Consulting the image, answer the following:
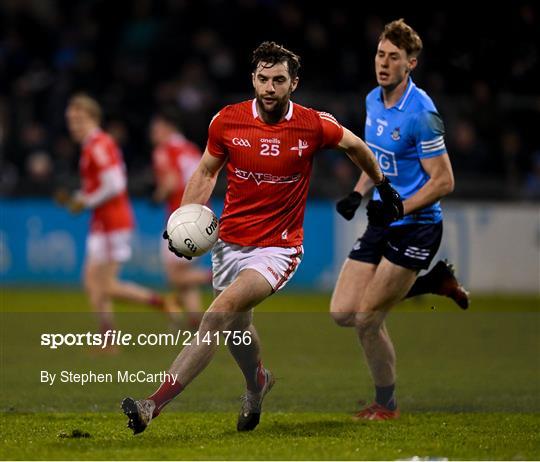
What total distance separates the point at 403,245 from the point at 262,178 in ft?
4.71

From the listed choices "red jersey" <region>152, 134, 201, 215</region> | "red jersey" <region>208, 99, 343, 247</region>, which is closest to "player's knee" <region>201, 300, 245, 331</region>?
"red jersey" <region>208, 99, 343, 247</region>

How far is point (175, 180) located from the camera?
15.0m

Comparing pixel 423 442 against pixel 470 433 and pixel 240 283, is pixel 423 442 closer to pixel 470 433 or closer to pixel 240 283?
pixel 470 433

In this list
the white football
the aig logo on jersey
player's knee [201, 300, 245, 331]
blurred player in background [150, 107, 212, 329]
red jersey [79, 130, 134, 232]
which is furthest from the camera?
blurred player in background [150, 107, 212, 329]

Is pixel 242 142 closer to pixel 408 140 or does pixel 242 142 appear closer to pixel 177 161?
pixel 408 140

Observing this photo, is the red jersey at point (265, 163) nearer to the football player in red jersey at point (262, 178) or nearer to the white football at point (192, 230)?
the football player in red jersey at point (262, 178)

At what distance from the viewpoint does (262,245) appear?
7.90 m

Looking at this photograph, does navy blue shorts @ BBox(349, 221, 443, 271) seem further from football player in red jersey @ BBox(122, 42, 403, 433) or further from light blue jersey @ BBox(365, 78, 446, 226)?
football player in red jersey @ BBox(122, 42, 403, 433)

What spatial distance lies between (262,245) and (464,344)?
616 cm

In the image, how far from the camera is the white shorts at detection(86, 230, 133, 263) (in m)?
13.4

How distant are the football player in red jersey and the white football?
0.68ft

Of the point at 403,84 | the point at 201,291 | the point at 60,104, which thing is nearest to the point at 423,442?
the point at 403,84

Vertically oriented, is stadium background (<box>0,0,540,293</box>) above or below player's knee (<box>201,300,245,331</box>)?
above

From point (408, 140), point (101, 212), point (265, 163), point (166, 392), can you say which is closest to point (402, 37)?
point (408, 140)
